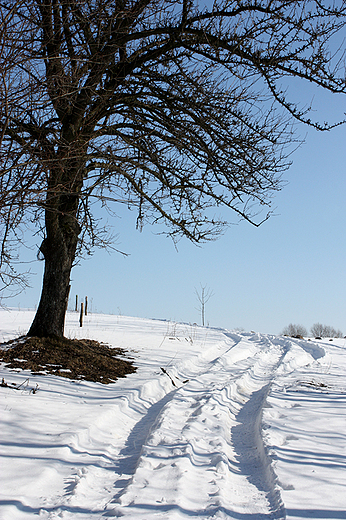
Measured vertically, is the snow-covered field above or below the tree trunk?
below

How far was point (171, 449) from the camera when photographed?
358 cm

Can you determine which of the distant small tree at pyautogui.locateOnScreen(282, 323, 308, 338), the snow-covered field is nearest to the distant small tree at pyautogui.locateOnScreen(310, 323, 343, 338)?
the distant small tree at pyautogui.locateOnScreen(282, 323, 308, 338)

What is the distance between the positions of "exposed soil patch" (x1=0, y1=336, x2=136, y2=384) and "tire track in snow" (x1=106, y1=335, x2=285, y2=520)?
1.58 meters

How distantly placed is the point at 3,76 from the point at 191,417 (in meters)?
4.13

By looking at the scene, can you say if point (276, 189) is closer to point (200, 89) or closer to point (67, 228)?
point (200, 89)

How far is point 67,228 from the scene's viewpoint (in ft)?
25.9

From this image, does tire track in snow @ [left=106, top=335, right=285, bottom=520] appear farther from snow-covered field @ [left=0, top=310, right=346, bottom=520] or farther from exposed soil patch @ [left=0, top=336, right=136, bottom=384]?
exposed soil patch @ [left=0, top=336, right=136, bottom=384]

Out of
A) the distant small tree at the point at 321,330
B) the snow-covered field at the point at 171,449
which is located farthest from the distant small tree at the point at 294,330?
the snow-covered field at the point at 171,449

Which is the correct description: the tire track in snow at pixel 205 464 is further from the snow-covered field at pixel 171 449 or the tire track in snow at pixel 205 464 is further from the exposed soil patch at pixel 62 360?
the exposed soil patch at pixel 62 360

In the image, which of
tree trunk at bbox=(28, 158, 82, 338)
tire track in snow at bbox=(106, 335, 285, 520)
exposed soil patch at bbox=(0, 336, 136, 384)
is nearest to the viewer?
Result: tire track in snow at bbox=(106, 335, 285, 520)

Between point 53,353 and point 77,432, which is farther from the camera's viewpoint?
point 53,353

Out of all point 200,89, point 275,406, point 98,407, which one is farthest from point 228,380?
point 200,89

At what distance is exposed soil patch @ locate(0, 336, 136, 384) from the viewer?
618cm

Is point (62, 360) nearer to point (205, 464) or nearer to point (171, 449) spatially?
point (171, 449)
